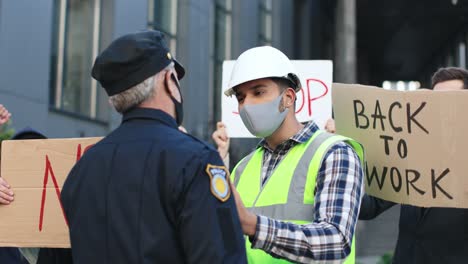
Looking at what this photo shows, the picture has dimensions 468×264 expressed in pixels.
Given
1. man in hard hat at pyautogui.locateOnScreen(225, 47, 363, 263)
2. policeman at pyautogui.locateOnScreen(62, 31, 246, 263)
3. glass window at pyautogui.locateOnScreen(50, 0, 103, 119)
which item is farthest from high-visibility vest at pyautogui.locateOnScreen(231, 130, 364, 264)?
glass window at pyautogui.locateOnScreen(50, 0, 103, 119)

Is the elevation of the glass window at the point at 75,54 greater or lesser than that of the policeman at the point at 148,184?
greater

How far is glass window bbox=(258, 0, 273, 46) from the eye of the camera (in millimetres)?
24062

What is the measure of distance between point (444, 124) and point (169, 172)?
1.49 m

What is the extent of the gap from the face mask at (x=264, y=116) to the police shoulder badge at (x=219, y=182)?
0.68 m

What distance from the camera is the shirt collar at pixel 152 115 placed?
2.00 meters

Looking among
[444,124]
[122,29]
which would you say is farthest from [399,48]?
[444,124]

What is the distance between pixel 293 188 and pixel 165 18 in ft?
47.5

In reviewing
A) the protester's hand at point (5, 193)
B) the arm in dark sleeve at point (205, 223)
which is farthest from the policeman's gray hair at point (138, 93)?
the protester's hand at point (5, 193)

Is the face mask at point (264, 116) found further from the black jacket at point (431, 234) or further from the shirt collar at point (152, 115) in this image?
the black jacket at point (431, 234)

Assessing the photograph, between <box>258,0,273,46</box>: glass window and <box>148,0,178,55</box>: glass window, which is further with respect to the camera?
<box>258,0,273,46</box>: glass window

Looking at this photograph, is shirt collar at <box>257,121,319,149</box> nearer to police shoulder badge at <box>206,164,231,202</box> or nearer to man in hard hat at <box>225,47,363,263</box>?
man in hard hat at <box>225,47,363,263</box>

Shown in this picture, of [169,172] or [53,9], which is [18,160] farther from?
[53,9]

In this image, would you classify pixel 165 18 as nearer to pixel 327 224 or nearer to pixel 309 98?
pixel 309 98

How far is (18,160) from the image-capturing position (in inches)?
117
